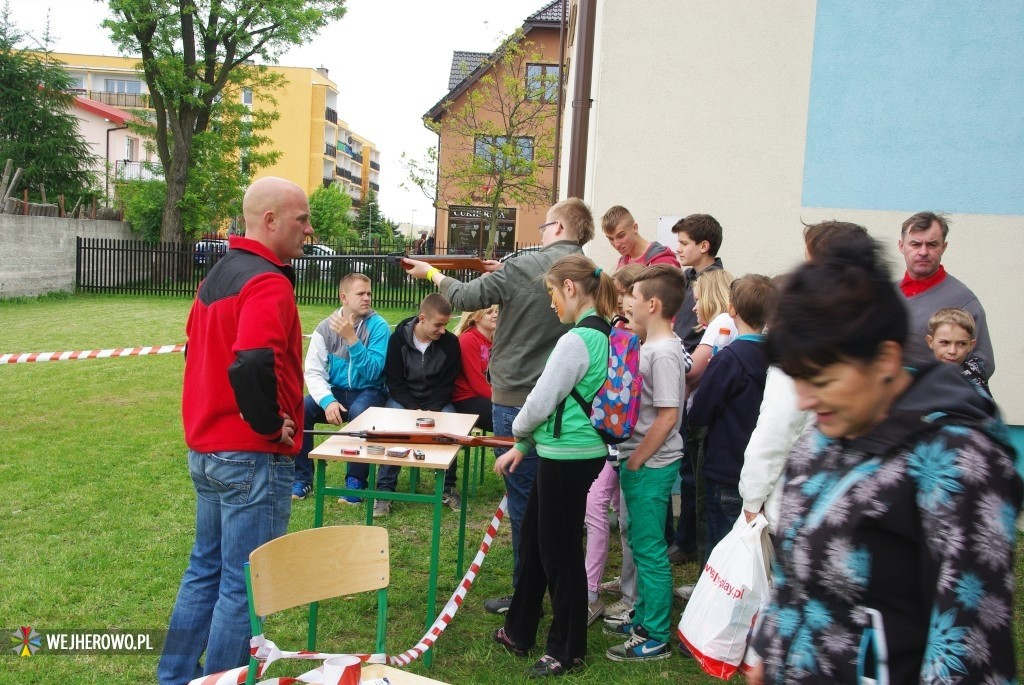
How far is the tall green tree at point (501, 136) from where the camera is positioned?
72.8ft

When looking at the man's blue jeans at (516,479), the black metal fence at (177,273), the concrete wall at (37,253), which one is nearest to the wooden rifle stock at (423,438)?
the man's blue jeans at (516,479)

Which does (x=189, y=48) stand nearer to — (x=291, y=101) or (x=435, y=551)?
(x=435, y=551)

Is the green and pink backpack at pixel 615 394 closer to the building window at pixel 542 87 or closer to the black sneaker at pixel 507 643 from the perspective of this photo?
the black sneaker at pixel 507 643

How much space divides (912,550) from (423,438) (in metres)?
3.29

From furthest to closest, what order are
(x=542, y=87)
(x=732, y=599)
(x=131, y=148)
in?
(x=131, y=148), (x=542, y=87), (x=732, y=599)

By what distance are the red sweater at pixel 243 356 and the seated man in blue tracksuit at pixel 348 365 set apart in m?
3.02

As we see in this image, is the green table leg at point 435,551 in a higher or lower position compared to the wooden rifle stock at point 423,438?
lower

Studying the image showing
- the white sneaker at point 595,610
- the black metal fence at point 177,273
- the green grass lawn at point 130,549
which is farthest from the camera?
the black metal fence at point 177,273

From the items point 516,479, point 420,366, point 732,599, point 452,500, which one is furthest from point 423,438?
point 452,500

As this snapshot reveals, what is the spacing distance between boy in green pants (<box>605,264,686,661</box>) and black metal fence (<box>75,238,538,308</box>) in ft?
58.6

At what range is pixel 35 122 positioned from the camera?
29469 millimetres

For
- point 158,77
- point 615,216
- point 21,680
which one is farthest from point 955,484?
point 158,77

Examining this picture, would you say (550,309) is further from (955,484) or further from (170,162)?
(170,162)

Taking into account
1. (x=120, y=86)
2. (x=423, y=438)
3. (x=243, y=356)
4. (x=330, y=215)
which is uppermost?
(x=120, y=86)
